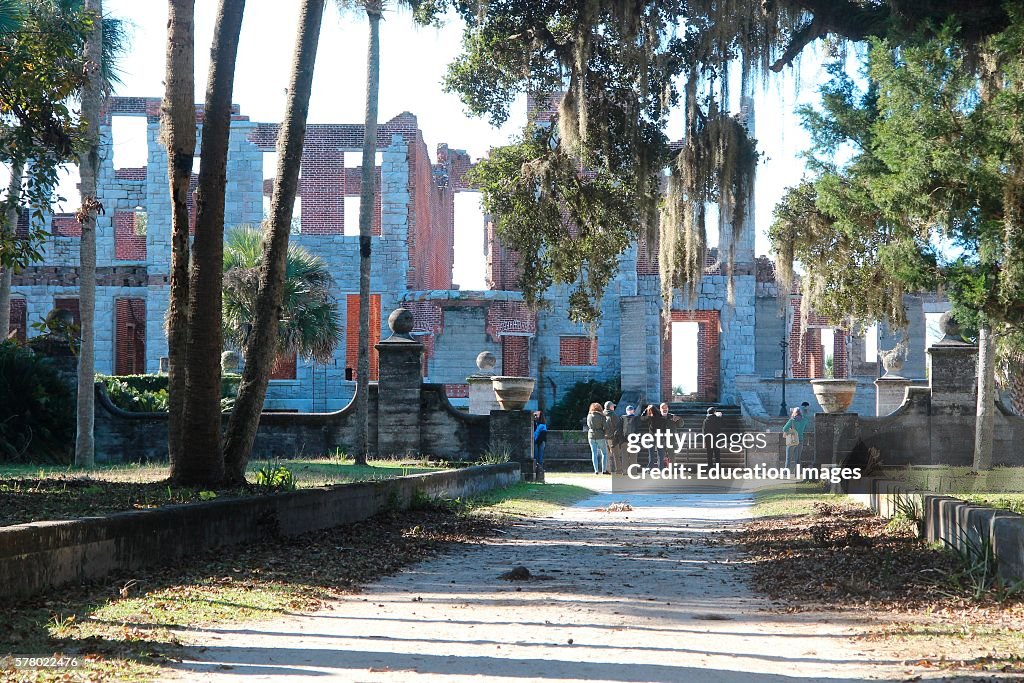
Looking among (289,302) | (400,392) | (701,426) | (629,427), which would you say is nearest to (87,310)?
(400,392)

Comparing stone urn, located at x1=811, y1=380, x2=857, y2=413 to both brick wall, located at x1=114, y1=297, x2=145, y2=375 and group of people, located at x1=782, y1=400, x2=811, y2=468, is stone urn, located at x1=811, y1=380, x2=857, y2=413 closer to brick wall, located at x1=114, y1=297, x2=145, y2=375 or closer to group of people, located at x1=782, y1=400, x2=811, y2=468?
group of people, located at x1=782, y1=400, x2=811, y2=468

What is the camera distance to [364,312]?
19.8 meters

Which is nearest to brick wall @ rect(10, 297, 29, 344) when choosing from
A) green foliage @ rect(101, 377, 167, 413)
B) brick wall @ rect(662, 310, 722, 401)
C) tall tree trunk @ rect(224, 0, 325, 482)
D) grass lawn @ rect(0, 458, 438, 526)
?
green foliage @ rect(101, 377, 167, 413)

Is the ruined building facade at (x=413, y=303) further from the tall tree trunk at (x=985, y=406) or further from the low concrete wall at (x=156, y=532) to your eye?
the low concrete wall at (x=156, y=532)

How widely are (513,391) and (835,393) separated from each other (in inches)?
237

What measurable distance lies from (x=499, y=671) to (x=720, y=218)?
849 centimetres

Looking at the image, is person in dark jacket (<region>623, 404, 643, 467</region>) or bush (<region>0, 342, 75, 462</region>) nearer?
bush (<region>0, 342, 75, 462</region>)

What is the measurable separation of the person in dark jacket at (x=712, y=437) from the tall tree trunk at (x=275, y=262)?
15.6m

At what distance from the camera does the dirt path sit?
4.73 meters

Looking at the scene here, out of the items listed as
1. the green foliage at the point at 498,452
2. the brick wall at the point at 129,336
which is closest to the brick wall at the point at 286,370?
the brick wall at the point at 129,336

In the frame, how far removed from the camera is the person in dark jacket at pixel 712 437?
25.4 meters

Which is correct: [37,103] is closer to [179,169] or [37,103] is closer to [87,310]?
[179,169]

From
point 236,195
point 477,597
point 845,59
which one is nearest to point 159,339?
point 236,195

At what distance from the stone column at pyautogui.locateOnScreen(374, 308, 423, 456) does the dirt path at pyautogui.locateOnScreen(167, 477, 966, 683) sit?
11262mm
